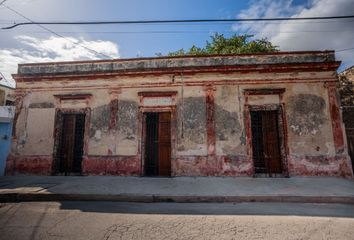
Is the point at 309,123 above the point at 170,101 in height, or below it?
below

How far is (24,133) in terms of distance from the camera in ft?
27.6

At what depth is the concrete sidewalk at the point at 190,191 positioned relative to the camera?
4.93m

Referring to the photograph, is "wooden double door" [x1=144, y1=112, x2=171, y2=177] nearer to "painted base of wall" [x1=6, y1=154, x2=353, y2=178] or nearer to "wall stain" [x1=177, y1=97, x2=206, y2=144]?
"painted base of wall" [x1=6, y1=154, x2=353, y2=178]

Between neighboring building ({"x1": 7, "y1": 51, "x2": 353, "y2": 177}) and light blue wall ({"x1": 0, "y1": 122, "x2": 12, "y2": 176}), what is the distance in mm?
397

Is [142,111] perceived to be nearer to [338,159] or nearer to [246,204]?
[246,204]

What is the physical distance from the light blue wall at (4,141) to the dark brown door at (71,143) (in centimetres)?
238

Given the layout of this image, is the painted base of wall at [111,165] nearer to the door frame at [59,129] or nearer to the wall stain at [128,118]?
the door frame at [59,129]

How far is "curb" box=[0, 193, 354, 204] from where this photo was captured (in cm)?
486

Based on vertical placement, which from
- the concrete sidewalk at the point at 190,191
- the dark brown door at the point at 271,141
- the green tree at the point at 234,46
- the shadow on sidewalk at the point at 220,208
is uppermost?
the green tree at the point at 234,46

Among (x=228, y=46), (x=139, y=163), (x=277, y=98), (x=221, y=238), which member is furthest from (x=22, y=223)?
(x=228, y=46)

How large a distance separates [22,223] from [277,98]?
331 inches

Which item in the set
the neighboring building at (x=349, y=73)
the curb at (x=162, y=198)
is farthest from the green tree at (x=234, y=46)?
the curb at (x=162, y=198)

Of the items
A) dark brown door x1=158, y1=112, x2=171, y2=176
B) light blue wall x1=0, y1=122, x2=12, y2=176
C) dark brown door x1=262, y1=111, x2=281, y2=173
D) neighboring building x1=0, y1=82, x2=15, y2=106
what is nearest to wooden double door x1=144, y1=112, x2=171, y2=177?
dark brown door x1=158, y1=112, x2=171, y2=176

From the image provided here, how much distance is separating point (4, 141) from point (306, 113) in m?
12.5
